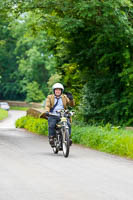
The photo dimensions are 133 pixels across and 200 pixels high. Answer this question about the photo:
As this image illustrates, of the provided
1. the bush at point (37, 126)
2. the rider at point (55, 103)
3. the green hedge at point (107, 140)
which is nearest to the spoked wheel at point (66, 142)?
the rider at point (55, 103)

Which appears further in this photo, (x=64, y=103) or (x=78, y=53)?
(x=78, y=53)

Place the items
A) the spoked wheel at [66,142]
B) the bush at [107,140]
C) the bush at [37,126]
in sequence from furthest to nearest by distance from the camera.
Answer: the bush at [37,126]
the bush at [107,140]
the spoked wheel at [66,142]

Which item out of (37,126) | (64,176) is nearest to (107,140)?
(64,176)

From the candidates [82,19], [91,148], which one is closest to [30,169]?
[91,148]

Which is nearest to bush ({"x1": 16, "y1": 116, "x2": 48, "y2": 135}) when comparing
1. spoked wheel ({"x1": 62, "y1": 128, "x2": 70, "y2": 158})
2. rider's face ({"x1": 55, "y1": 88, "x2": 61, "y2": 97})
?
rider's face ({"x1": 55, "y1": 88, "x2": 61, "y2": 97})

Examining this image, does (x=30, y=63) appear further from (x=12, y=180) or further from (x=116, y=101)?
(x=12, y=180)

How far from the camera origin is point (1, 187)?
819cm

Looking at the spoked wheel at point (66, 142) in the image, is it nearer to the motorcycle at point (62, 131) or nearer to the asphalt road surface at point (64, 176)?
the motorcycle at point (62, 131)

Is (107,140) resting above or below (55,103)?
below

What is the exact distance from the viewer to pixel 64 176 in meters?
9.45

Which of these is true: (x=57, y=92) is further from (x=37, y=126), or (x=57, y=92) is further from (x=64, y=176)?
(x=37, y=126)

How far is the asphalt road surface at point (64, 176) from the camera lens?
766 cm

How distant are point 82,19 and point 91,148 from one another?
6.61 metres

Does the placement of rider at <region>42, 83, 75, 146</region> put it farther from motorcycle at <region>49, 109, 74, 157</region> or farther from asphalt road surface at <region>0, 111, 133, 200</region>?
asphalt road surface at <region>0, 111, 133, 200</region>
